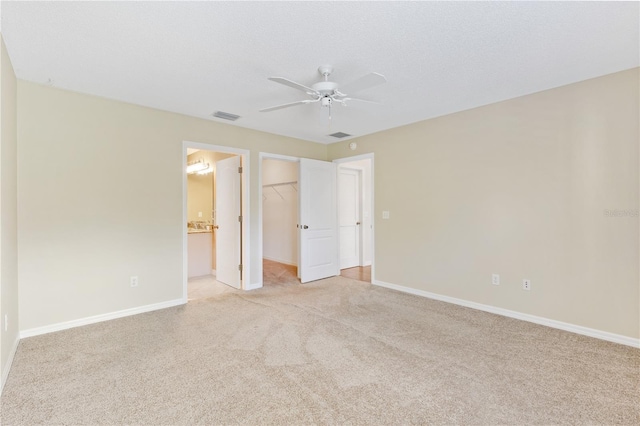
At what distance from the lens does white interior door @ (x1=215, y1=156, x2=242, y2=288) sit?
15.6 ft

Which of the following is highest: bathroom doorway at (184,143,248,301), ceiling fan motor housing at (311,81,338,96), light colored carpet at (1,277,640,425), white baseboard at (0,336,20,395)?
ceiling fan motor housing at (311,81,338,96)

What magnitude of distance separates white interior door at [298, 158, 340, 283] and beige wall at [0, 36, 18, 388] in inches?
133

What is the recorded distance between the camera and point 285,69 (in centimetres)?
270

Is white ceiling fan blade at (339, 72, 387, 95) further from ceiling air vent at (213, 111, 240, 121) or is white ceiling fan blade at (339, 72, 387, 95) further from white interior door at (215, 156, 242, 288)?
white interior door at (215, 156, 242, 288)

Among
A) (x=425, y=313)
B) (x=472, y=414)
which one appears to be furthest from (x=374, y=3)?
(x=425, y=313)

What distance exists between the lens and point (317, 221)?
531cm

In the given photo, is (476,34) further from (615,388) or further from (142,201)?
(142,201)

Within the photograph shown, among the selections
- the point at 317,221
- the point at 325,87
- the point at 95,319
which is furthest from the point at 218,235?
the point at 325,87

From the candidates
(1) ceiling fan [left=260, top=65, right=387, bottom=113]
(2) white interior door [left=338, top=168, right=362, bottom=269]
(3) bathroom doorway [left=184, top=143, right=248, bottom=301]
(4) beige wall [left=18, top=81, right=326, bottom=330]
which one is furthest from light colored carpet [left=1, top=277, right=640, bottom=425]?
(2) white interior door [left=338, top=168, right=362, bottom=269]

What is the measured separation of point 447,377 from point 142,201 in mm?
3616

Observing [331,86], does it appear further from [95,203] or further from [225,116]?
[95,203]

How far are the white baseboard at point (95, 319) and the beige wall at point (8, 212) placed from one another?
→ 0.23 metres

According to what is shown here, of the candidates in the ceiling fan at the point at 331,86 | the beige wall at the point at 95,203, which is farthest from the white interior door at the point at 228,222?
the ceiling fan at the point at 331,86

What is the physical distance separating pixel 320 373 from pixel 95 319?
265cm
